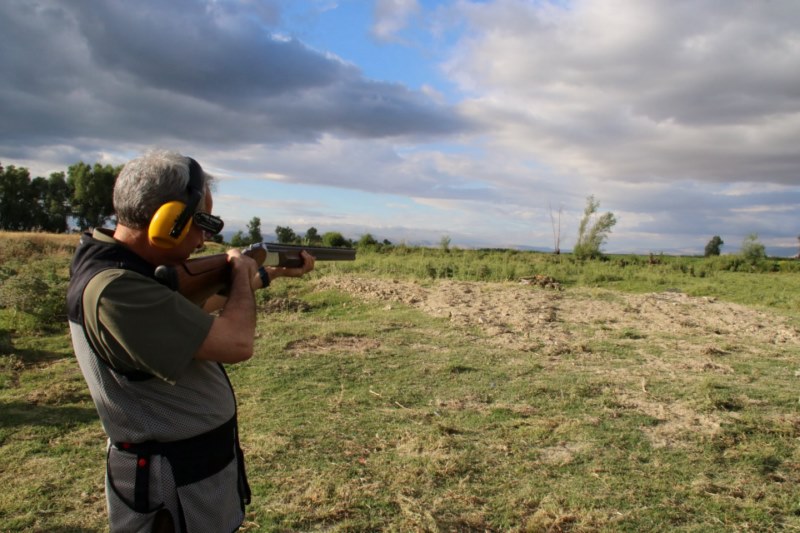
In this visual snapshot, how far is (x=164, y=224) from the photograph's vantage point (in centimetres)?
170

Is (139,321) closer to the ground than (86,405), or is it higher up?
higher up

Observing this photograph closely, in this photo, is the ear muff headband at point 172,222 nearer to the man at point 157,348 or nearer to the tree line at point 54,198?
the man at point 157,348

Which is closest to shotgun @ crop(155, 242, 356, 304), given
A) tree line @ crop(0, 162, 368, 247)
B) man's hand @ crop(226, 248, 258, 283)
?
man's hand @ crop(226, 248, 258, 283)

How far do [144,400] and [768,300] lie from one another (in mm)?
17546

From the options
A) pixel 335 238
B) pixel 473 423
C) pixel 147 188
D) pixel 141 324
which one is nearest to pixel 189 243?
pixel 147 188

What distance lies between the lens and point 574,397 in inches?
234

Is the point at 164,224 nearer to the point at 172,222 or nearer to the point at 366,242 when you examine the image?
the point at 172,222

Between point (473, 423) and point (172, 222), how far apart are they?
4.16m

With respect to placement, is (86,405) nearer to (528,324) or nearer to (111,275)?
(111,275)

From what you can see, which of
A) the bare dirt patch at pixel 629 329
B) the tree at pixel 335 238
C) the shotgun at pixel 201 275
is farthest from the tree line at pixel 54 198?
the shotgun at pixel 201 275

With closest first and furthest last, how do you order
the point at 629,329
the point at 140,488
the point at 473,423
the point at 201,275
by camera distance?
the point at 140,488
the point at 201,275
the point at 473,423
the point at 629,329

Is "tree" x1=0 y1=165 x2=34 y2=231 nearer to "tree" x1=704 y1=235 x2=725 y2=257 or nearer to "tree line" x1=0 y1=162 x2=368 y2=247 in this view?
"tree line" x1=0 y1=162 x2=368 y2=247

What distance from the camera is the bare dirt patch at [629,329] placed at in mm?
6102

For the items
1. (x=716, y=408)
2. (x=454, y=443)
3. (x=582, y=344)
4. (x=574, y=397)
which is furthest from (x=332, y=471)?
(x=582, y=344)
